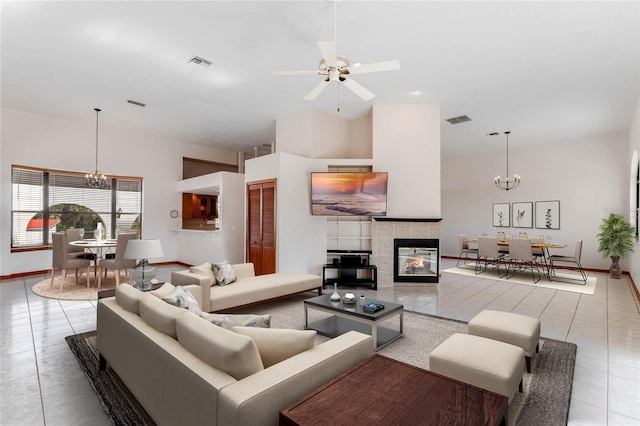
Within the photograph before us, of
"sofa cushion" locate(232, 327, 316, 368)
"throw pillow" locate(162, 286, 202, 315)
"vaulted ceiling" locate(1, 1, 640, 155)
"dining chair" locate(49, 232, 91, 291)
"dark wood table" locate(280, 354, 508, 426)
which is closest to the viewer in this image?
"dark wood table" locate(280, 354, 508, 426)

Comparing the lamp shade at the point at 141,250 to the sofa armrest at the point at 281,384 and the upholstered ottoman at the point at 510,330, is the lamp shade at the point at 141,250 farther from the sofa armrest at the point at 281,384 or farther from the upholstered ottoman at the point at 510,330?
the upholstered ottoman at the point at 510,330

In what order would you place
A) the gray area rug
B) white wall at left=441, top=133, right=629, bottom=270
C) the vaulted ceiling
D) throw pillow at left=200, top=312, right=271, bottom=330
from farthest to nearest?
white wall at left=441, top=133, right=629, bottom=270 → the vaulted ceiling → the gray area rug → throw pillow at left=200, top=312, right=271, bottom=330

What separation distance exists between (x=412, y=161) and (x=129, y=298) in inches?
212

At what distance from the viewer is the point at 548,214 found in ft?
29.5

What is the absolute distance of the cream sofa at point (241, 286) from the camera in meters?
4.02

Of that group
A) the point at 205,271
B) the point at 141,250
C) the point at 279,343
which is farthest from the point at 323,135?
the point at 279,343

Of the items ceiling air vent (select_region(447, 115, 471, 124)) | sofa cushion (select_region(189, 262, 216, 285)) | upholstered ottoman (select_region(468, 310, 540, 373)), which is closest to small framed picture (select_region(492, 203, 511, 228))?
ceiling air vent (select_region(447, 115, 471, 124))

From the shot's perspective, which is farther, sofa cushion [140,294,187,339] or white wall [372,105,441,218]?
white wall [372,105,441,218]

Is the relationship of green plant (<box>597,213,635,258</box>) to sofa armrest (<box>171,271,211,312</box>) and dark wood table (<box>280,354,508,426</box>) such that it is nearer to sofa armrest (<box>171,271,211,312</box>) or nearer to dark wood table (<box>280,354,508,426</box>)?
dark wood table (<box>280,354,508,426</box>)

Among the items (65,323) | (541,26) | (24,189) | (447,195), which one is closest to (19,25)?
(65,323)

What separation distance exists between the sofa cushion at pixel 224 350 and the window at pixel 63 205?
780 centimetres

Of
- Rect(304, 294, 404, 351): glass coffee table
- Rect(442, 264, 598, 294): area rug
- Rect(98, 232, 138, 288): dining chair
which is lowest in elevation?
Rect(442, 264, 598, 294): area rug

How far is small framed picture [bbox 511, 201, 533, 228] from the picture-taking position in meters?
9.33

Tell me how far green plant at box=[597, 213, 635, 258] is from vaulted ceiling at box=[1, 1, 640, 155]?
88.4 inches
